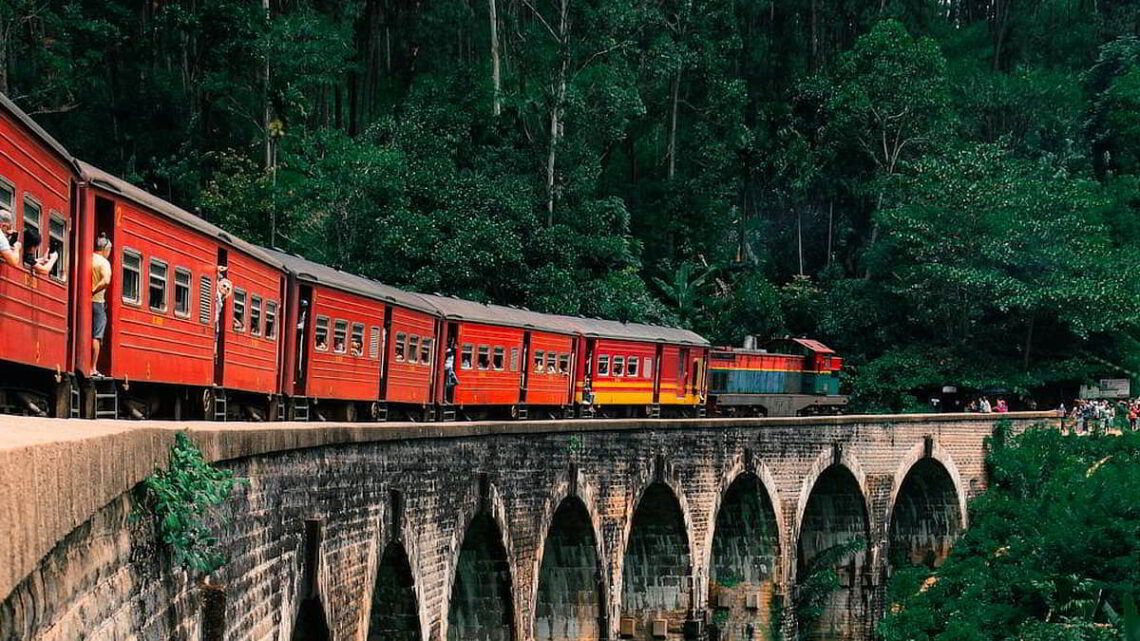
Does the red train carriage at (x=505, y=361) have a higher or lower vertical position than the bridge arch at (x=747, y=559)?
higher

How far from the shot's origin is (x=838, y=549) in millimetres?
41469

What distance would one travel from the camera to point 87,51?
4972cm

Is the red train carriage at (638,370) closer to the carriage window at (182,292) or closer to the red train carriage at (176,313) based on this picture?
the red train carriage at (176,313)

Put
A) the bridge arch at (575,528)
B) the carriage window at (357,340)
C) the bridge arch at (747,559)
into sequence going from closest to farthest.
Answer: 1. the carriage window at (357,340)
2. the bridge arch at (575,528)
3. the bridge arch at (747,559)

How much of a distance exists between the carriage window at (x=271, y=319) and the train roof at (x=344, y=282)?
0.67 m

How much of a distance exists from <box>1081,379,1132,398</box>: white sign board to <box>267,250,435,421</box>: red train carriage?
1469 inches

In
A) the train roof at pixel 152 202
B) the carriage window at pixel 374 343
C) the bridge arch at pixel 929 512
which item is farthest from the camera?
the bridge arch at pixel 929 512

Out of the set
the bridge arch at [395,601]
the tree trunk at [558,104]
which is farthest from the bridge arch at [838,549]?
the bridge arch at [395,601]

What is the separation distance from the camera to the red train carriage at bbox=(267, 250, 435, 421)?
20.2m

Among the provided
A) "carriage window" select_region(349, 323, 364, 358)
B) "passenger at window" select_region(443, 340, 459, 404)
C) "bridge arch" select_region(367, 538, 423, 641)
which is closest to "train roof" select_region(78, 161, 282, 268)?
"carriage window" select_region(349, 323, 364, 358)

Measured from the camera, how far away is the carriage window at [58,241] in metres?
12.0

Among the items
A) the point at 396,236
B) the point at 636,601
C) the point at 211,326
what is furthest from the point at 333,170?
the point at 211,326

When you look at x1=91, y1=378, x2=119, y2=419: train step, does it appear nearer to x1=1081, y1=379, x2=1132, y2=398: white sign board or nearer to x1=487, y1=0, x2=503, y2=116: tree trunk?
x1=487, y1=0, x2=503, y2=116: tree trunk

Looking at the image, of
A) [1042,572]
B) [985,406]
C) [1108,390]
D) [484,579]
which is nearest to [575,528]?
A: [484,579]
